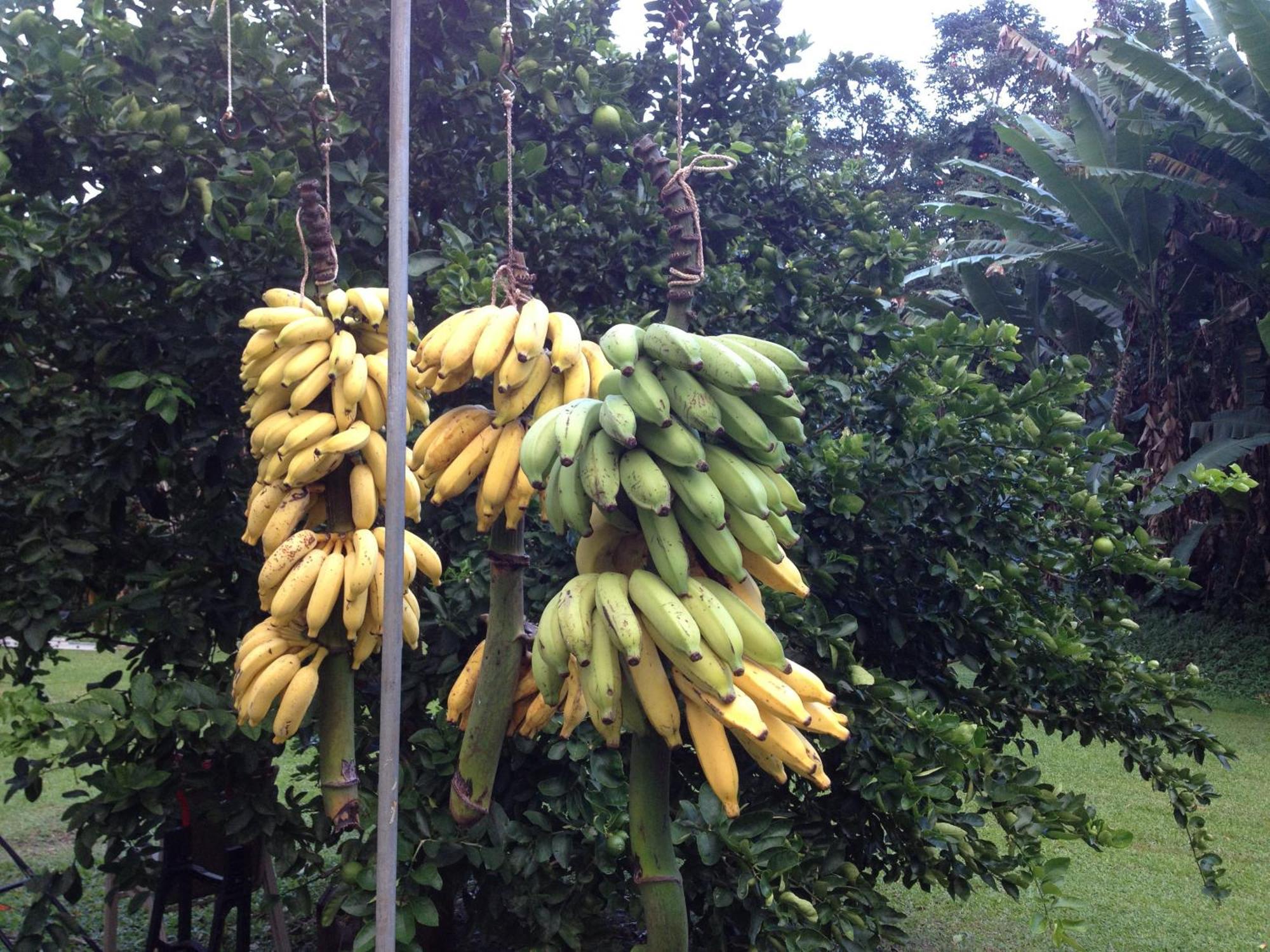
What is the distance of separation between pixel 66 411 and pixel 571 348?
223 centimetres

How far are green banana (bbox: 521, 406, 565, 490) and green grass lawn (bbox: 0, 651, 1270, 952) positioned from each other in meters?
3.32

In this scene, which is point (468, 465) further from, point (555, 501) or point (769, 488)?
point (769, 488)

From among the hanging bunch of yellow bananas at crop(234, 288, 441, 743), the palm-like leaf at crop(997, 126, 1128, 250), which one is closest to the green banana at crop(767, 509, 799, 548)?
the hanging bunch of yellow bananas at crop(234, 288, 441, 743)

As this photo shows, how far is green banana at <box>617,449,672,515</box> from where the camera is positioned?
4.54 feet

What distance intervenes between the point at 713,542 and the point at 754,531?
71 millimetres

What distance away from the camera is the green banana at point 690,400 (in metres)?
1.42

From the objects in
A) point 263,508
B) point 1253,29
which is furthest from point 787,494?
point 1253,29

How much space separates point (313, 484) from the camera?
6.86 feet

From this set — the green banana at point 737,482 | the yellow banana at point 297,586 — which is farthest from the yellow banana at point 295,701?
the green banana at point 737,482

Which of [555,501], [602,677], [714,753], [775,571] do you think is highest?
[555,501]

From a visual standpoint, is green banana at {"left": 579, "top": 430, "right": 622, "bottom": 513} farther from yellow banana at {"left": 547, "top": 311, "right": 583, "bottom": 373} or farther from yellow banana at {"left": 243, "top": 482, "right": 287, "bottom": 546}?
yellow banana at {"left": 243, "top": 482, "right": 287, "bottom": 546}

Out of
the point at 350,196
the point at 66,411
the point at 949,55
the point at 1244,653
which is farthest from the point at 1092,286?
the point at 949,55

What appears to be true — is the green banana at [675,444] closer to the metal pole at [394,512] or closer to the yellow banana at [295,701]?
the metal pole at [394,512]

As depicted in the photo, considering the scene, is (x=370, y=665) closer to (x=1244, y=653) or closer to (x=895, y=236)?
(x=895, y=236)
